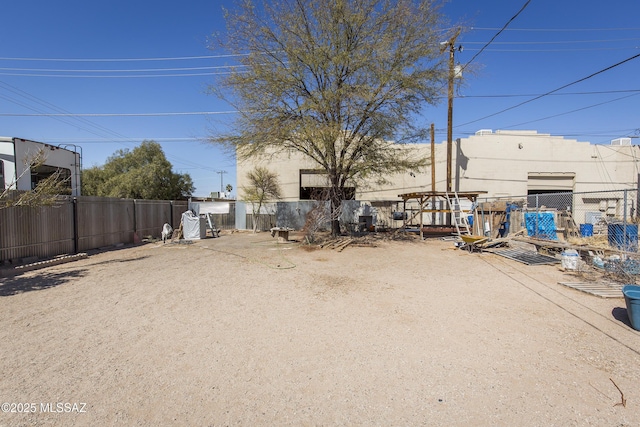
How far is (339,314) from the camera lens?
4930 mm

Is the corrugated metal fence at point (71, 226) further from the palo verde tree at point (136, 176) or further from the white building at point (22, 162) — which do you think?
the palo verde tree at point (136, 176)

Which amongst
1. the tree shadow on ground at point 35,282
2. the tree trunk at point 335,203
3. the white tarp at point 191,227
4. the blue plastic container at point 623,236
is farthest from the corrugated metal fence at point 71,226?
the blue plastic container at point 623,236

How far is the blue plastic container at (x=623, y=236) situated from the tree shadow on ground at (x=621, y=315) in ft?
11.4

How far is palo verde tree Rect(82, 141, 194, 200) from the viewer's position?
2534cm

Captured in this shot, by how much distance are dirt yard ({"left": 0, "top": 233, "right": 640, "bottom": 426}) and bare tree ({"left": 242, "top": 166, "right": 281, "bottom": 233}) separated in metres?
15.2

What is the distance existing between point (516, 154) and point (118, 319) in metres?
26.7

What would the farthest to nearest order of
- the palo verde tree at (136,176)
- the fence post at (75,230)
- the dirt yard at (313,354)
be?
the palo verde tree at (136,176), the fence post at (75,230), the dirt yard at (313,354)

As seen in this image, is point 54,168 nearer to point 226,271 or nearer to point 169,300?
point 226,271

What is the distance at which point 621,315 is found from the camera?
4840 millimetres

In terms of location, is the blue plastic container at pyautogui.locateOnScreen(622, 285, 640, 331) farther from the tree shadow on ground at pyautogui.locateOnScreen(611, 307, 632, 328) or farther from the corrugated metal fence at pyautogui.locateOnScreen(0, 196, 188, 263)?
A: the corrugated metal fence at pyautogui.locateOnScreen(0, 196, 188, 263)

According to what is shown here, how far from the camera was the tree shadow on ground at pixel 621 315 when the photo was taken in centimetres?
461

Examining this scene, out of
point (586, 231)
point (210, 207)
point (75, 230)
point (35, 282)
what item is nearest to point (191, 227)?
point (75, 230)

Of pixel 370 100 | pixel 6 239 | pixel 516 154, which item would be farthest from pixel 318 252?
pixel 516 154

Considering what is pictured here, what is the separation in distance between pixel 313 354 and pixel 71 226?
11.2 metres
